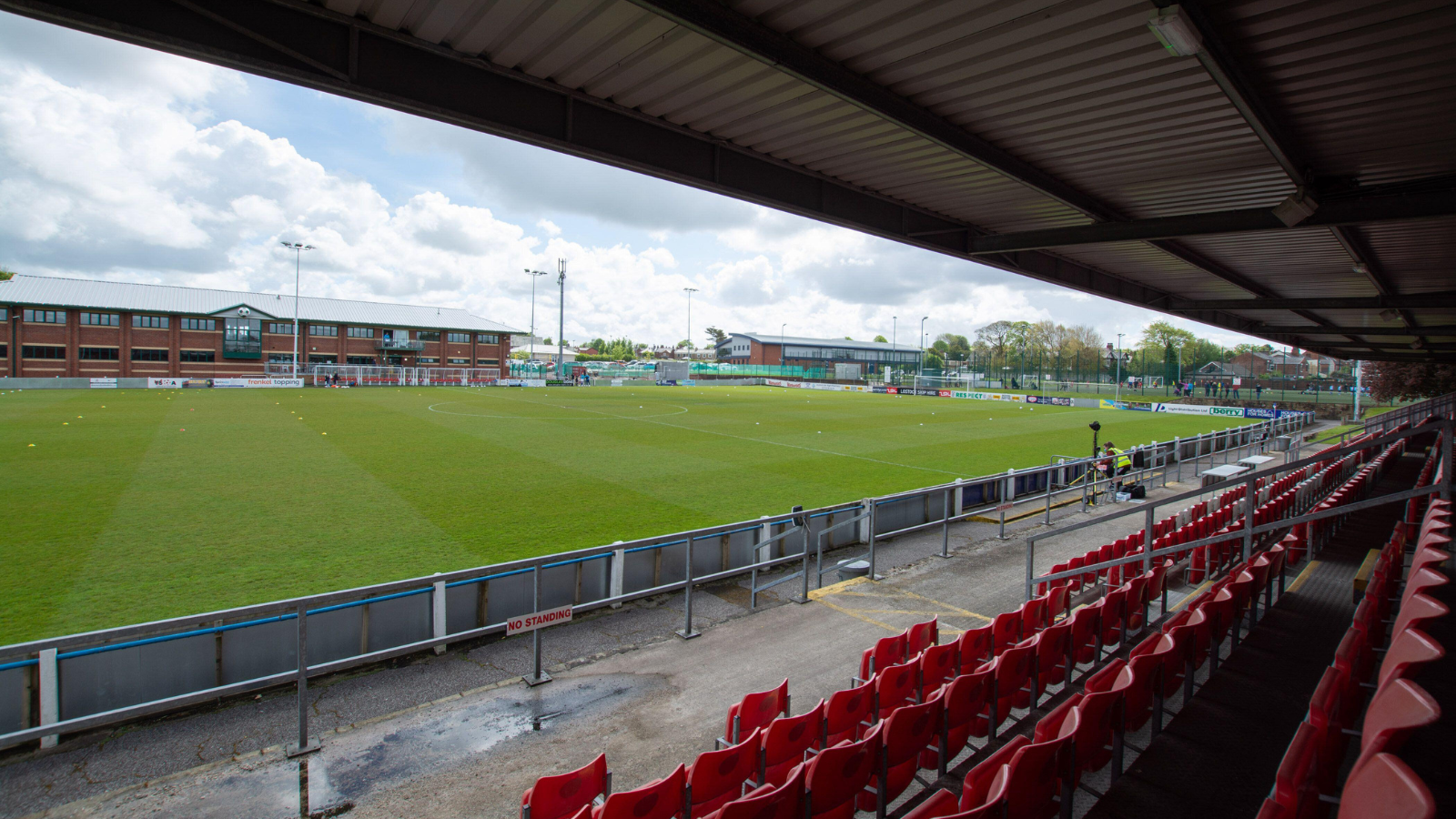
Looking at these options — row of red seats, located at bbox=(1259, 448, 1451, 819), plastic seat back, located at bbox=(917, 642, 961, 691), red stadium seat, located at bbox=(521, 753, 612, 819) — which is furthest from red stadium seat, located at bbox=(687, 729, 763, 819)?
row of red seats, located at bbox=(1259, 448, 1451, 819)

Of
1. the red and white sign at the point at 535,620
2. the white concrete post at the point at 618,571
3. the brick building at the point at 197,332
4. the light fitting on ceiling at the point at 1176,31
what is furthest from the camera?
the brick building at the point at 197,332

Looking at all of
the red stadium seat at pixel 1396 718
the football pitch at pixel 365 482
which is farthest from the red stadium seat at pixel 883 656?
the football pitch at pixel 365 482

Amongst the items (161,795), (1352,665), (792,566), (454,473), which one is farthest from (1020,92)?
(454,473)

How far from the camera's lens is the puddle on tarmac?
4.42m

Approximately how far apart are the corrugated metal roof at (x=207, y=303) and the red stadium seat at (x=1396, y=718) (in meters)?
70.4

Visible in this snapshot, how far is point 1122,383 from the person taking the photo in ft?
226

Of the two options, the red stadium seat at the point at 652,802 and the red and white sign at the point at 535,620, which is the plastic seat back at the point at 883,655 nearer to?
the red stadium seat at the point at 652,802

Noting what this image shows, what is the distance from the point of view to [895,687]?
4.78 m

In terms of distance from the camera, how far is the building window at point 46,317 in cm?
4862

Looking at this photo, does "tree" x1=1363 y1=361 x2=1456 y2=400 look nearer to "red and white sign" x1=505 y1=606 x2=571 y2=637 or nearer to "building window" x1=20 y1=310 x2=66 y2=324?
"red and white sign" x1=505 y1=606 x2=571 y2=637

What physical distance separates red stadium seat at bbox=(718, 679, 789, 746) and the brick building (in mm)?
67262

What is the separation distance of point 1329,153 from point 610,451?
18.2m

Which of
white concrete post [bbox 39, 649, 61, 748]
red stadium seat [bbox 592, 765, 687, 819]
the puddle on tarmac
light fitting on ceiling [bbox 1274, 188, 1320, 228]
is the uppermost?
light fitting on ceiling [bbox 1274, 188, 1320, 228]

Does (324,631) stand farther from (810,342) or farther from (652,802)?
(810,342)
